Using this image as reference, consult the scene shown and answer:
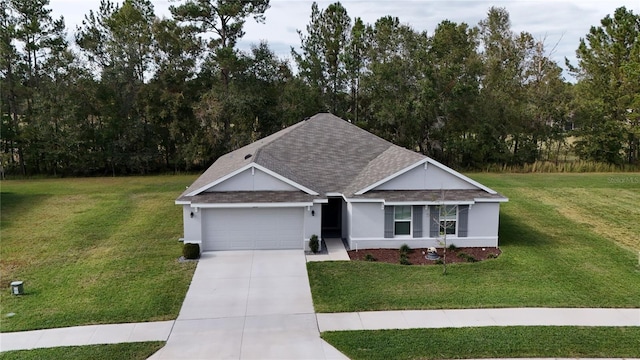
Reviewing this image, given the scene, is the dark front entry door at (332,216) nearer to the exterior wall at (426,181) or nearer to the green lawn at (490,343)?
the exterior wall at (426,181)

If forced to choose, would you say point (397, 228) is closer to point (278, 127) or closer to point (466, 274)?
point (466, 274)

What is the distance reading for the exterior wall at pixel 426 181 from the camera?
18594 mm

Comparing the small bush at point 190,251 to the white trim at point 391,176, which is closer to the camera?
the small bush at point 190,251

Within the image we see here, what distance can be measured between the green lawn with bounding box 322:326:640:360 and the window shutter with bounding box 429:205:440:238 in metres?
6.73

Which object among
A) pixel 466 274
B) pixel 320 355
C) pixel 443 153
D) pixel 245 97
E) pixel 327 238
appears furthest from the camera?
pixel 443 153

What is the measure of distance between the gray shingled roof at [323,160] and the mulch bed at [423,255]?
7.55 ft

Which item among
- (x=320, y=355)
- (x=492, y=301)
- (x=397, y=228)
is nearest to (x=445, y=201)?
(x=397, y=228)

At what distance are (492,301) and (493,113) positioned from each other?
26684 mm

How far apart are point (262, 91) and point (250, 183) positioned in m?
19.4

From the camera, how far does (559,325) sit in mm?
12008

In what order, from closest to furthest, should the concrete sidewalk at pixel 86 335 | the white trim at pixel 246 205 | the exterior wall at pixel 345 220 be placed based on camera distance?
the concrete sidewalk at pixel 86 335
the white trim at pixel 246 205
the exterior wall at pixel 345 220

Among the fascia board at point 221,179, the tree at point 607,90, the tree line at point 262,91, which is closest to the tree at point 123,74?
the tree line at point 262,91

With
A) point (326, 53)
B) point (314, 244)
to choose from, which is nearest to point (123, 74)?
point (326, 53)

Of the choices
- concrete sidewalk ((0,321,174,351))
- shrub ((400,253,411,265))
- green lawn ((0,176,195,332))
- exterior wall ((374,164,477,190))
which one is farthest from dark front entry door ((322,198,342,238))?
concrete sidewalk ((0,321,174,351))
